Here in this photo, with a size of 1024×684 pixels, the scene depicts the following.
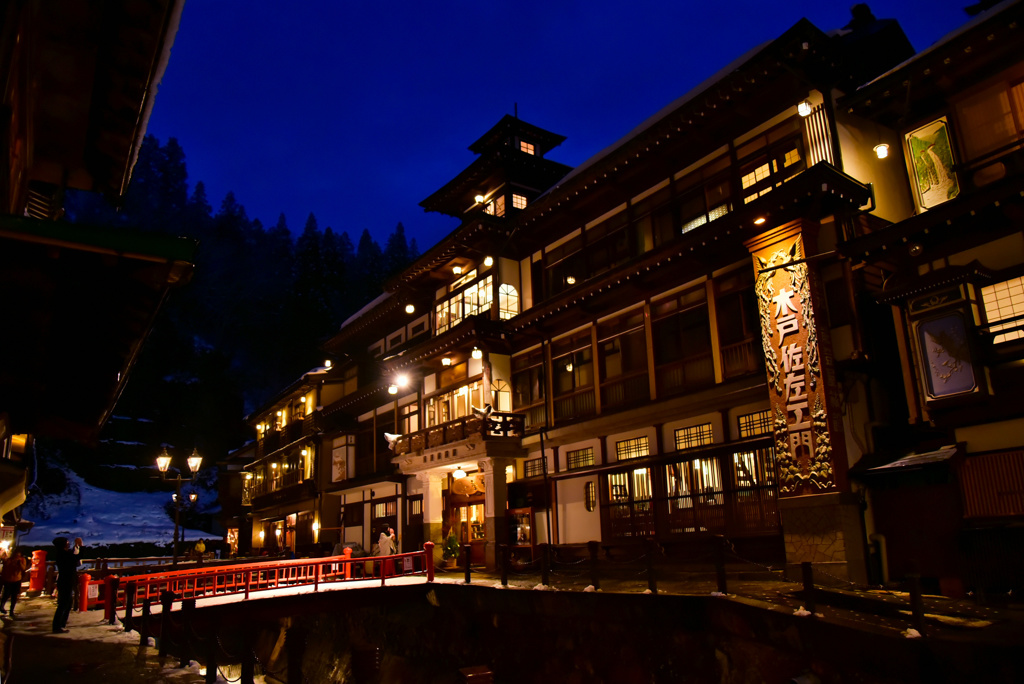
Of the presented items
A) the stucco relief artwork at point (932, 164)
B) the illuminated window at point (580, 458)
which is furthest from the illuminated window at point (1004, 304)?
the illuminated window at point (580, 458)

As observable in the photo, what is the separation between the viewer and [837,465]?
15703 mm

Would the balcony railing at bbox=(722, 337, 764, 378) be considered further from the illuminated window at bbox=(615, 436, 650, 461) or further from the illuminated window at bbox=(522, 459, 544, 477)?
the illuminated window at bbox=(522, 459, 544, 477)

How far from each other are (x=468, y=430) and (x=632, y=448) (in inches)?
276

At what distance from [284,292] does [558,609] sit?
95.2 m

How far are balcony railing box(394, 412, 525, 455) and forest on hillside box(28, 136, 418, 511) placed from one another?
37070 millimetres

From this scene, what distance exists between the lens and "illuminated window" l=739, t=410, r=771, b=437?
1845cm

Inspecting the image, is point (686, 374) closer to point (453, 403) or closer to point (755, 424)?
point (755, 424)

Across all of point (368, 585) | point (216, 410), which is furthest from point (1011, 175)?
point (216, 410)

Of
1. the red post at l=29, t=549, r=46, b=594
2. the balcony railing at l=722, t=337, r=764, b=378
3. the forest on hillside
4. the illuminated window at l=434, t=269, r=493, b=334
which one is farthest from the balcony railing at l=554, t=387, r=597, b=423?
the forest on hillside

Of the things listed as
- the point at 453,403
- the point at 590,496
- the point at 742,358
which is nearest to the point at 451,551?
the point at 453,403

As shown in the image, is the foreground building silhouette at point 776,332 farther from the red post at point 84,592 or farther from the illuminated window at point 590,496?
the red post at point 84,592

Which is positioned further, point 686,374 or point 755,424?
point 686,374

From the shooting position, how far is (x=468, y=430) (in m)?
26.6

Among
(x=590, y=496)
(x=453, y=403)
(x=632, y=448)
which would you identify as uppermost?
(x=453, y=403)
